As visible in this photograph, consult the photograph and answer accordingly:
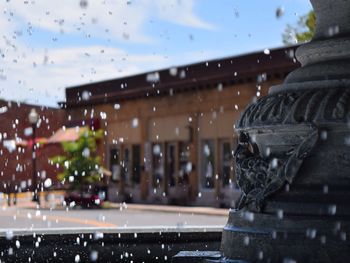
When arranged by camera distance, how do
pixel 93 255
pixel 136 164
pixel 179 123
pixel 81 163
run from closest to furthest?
pixel 93 255 < pixel 179 123 < pixel 81 163 < pixel 136 164

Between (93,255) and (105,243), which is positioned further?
(105,243)

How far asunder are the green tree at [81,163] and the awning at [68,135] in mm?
998

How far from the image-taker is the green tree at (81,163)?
3747cm

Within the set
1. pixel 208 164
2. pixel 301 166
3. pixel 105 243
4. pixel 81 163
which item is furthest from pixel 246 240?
pixel 81 163

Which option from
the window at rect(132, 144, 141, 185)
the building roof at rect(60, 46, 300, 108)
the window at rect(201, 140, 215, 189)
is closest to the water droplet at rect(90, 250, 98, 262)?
the building roof at rect(60, 46, 300, 108)

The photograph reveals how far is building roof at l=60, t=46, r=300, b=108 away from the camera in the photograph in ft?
99.9

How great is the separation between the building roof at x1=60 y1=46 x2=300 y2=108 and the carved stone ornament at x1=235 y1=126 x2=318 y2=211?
23.6 metres

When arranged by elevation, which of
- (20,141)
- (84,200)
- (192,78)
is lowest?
(84,200)

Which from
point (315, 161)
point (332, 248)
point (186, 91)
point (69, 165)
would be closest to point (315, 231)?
point (332, 248)

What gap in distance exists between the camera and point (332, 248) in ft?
15.2

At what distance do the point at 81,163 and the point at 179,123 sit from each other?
5285 millimetres

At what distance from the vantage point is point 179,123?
3634 centimetres

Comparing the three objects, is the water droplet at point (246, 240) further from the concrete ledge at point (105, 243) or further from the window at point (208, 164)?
the window at point (208, 164)

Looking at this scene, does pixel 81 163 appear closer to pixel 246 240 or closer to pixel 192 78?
pixel 192 78
